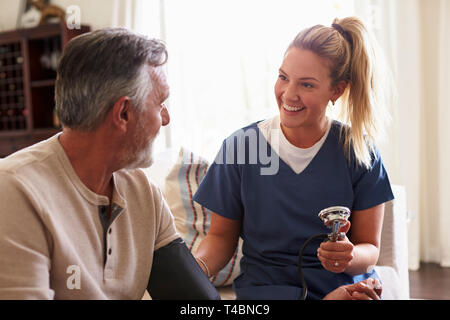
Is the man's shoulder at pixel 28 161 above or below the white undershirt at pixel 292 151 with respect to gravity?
above

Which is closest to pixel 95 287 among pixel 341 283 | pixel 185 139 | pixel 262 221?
pixel 262 221

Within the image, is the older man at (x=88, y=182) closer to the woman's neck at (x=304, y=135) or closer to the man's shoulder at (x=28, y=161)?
the man's shoulder at (x=28, y=161)

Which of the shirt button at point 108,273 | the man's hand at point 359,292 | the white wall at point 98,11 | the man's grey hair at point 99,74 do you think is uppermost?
the white wall at point 98,11

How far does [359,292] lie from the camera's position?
1116 millimetres

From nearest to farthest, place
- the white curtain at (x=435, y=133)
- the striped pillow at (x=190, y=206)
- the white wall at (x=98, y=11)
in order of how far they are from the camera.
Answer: the striped pillow at (x=190, y=206) → the white curtain at (x=435, y=133) → the white wall at (x=98, y=11)

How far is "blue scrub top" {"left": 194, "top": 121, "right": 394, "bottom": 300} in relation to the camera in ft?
4.08

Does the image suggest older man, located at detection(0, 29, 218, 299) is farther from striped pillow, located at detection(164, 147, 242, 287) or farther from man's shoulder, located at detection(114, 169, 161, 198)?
striped pillow, located at detection(164, 147, 242, 287)

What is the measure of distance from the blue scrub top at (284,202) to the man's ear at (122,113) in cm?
41

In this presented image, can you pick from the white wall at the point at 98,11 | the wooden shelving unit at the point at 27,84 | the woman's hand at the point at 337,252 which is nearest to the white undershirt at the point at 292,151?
the woman's hand at the point at 337,252

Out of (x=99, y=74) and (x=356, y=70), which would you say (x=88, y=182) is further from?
(x=356, y=70)

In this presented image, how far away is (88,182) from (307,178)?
1.91 ft

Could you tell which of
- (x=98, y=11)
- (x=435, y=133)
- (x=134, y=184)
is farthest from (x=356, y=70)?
(x=98, y=11)

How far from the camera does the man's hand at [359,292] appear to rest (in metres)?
1.11

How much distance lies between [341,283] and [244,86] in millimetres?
2261
